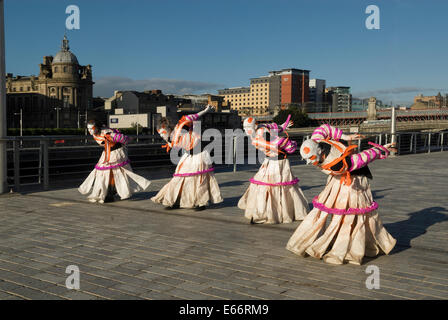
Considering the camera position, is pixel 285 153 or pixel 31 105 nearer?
pixel 285 153

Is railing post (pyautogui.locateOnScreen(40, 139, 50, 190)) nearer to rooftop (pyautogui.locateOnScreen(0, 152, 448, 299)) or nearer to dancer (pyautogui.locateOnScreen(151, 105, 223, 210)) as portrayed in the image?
rooftop (pyautogui.locateOnScreen(0, 152, 448, 299))

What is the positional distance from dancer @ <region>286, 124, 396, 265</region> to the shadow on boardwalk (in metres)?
0.72

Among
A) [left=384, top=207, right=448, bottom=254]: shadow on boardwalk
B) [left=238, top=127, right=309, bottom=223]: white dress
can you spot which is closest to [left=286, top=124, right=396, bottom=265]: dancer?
[left=384, top=207, right=448, bottom=254]: shadow on boardwalk

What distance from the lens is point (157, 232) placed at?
660cm

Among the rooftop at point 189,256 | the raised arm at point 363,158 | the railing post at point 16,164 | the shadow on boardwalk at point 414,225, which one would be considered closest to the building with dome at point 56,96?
the railing post at point 16,164

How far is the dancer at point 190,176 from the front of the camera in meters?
8.47

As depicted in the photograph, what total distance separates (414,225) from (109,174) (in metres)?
5.93

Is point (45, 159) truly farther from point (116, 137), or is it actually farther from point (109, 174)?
point (116, 137)

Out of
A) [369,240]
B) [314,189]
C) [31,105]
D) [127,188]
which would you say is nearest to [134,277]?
[369,240]

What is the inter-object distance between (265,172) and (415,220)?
262 centimetres

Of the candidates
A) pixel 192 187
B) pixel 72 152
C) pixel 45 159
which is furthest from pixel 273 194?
pixel 72 152

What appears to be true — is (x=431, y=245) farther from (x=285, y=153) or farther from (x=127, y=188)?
(x=127, y=188)

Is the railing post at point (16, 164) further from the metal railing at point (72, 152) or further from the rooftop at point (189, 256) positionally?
the rooftop at point (189, 256)

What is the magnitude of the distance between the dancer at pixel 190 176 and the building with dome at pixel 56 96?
106974mm
